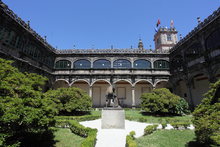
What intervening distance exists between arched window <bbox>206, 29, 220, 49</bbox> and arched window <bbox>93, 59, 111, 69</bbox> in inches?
559

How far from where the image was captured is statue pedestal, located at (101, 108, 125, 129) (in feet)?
26.7

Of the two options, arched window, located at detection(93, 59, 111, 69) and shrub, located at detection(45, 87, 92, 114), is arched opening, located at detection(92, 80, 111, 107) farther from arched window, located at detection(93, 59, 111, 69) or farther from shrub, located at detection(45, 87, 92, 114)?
shrub, located at detection(45, 87, 92, 114)

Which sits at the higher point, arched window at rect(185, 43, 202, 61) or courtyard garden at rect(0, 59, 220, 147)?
arched window at rect(185, 43, 202, 61)

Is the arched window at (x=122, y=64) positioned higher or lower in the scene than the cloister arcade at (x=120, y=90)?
higher

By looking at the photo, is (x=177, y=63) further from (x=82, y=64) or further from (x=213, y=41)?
(x=82, y=64)

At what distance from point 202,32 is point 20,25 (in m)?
21.1

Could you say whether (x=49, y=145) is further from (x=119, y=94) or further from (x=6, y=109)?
(x=119, y=94)

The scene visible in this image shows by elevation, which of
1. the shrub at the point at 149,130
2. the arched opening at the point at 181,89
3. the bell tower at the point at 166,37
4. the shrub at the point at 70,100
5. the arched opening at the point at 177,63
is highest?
the bell tower at the point at 166,37

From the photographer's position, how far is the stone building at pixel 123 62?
13.1 meters

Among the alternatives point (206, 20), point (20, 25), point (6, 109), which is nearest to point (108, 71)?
point (20, 25)

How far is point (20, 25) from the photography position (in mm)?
13484

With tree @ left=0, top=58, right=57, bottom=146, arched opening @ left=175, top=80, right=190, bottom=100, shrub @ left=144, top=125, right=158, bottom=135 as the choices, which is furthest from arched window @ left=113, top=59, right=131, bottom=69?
tree @ left=0, top=58, right=57, bottom=146

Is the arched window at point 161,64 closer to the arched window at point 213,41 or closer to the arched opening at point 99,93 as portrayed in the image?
the arched window at point 213,41

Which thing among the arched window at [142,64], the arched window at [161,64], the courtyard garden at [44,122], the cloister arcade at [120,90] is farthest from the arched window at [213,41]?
the cloister arcade at [120,90]
